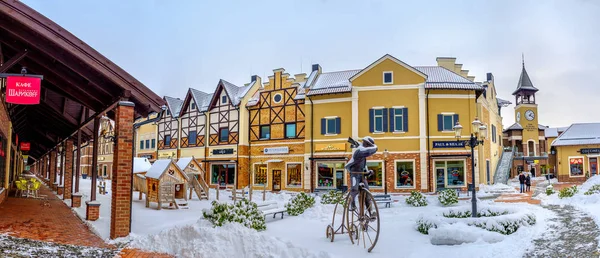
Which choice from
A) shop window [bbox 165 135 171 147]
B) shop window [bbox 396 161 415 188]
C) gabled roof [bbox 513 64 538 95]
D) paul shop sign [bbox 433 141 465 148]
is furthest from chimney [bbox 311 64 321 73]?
gabled roof [bbox 513 64 538 95]

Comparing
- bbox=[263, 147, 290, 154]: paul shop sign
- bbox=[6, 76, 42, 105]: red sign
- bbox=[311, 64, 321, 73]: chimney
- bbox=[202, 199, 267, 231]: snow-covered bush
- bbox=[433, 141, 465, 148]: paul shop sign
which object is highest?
bbox=[311, 64, 321, 73]: chimney

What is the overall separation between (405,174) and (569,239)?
15.3 meters

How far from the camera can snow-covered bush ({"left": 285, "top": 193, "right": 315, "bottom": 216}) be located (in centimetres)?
1436

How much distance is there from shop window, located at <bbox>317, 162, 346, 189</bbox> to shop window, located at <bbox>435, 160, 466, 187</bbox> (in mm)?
6203

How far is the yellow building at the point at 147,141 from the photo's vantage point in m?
38.8

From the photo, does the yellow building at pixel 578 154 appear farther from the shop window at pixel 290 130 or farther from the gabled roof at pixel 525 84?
the shop window at pixel 290 130

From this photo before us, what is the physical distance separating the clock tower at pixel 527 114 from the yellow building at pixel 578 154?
1723 centimetres

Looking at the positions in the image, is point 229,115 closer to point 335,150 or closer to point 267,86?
point 267,86

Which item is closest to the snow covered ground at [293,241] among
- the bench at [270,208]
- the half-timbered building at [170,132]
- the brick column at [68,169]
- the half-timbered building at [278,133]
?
the bench at [270,208]

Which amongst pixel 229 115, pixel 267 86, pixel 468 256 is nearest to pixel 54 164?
pixel 229 115

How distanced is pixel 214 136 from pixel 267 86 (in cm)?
629

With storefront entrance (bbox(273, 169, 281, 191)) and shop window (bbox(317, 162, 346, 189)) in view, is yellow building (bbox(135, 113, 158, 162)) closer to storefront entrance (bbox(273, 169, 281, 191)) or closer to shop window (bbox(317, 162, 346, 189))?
storefront entrance (bbox(273, 169, 281, 191))

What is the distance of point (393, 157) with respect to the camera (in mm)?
24625

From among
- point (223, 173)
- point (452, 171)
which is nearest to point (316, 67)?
point (223, 173)
